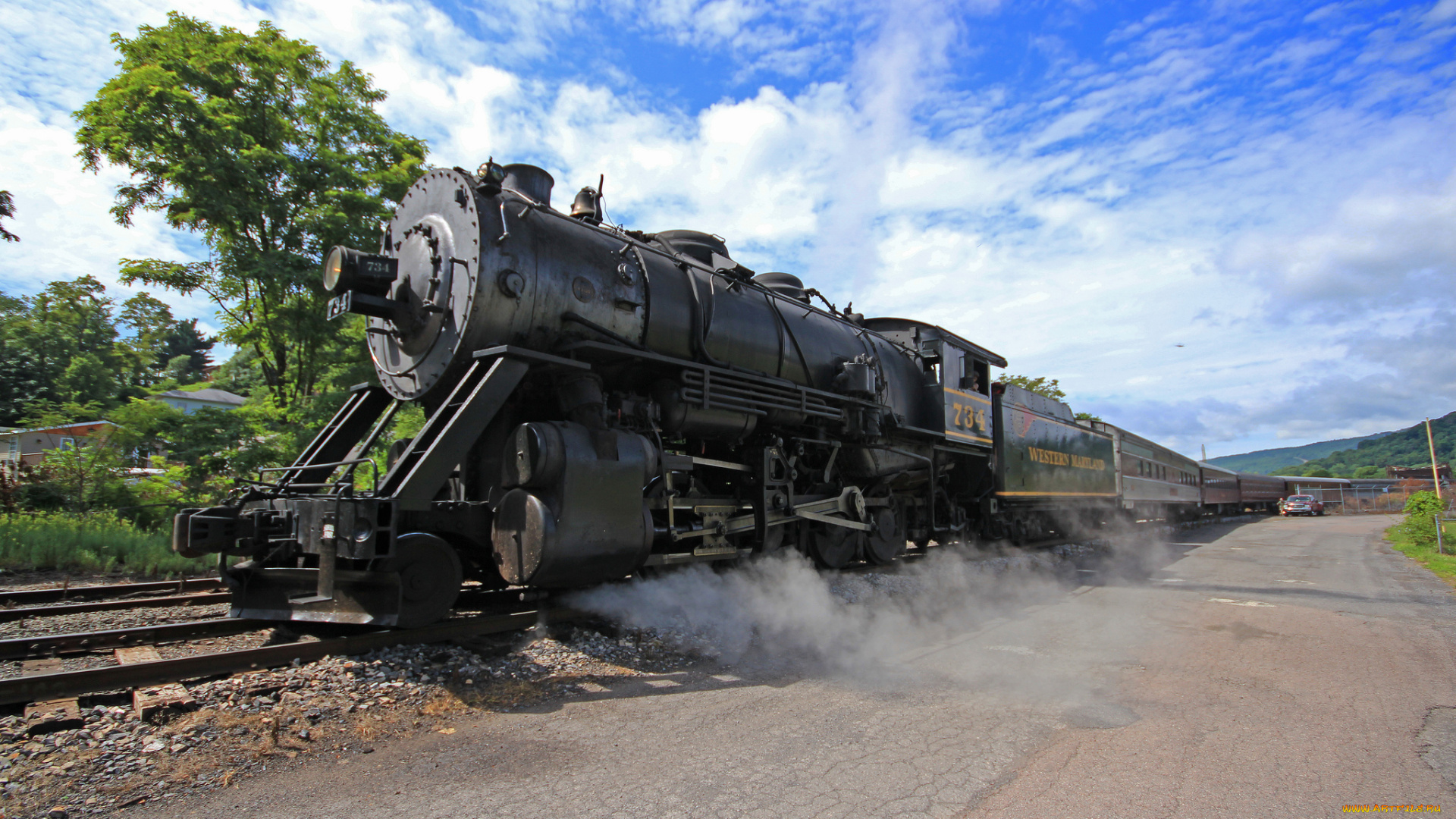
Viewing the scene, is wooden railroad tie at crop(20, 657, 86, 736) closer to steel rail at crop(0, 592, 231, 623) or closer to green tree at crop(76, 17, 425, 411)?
steel rail at crop(0, 592, 231, 623)

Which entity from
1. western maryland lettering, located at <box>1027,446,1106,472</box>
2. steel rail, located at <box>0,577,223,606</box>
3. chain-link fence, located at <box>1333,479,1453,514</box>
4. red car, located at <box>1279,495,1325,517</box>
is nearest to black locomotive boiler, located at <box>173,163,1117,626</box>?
steel rail, located at <box>0,577,223,606</box>

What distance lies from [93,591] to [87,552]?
2827 mm

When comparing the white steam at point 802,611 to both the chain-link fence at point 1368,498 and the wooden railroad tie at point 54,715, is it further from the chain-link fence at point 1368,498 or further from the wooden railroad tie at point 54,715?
the chain-link fence at point 1368,498

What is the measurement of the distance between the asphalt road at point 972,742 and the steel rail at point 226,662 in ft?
3.86

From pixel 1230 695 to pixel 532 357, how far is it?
15.7 feet

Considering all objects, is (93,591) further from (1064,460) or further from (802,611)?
(1064,460)

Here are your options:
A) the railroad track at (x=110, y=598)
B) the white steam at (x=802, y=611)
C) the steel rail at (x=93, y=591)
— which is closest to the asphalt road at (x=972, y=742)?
the white steam at (x=802, y=611)

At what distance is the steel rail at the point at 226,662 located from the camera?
338cm

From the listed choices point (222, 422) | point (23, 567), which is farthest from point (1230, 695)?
point (222, 422)

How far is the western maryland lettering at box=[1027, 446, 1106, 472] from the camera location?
12.6 meters

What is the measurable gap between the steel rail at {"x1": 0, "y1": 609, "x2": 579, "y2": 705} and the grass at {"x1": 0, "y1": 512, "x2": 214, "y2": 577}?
5.81m

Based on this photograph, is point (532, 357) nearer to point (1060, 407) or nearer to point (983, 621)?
point (983, 621)

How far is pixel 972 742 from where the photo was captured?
3.44 metres

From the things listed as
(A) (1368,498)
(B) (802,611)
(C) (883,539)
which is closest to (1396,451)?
(A) (1368,498)
